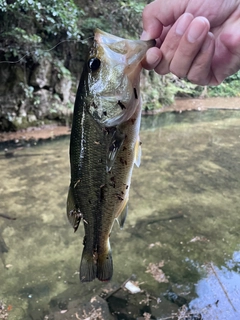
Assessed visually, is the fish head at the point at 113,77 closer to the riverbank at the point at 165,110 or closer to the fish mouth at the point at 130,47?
the fish mouth at the point at 130,47

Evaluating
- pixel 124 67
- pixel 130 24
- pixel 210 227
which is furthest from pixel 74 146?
pixel 130 24

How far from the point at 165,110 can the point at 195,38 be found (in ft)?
33.1

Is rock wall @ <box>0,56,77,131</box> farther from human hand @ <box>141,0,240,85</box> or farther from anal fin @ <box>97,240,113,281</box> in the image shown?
human hand @ <box>141,0,240,85</box>

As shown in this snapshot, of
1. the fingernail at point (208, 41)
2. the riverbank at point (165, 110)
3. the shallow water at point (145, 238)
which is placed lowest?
the riverbank at point (165, 110)

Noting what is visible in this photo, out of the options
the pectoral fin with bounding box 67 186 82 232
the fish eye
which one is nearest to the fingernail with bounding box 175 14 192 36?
the fish eye

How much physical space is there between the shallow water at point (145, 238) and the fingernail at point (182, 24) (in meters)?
2.21

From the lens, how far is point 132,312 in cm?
267

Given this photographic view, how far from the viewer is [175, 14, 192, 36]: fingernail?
1177 millimetres

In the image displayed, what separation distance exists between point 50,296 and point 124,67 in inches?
88.3

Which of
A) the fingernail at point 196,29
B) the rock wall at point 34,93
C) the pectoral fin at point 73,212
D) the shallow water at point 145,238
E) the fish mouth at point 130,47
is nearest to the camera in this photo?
the fingernail at point 196,29

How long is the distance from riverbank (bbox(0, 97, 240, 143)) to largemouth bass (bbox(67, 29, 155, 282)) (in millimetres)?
5798

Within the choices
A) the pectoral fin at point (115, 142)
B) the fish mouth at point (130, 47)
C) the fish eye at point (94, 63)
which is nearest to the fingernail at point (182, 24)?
the fish mouth at point (130, 47)

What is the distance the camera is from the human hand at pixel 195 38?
47.1 inches

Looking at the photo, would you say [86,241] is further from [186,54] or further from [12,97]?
[12,97]
